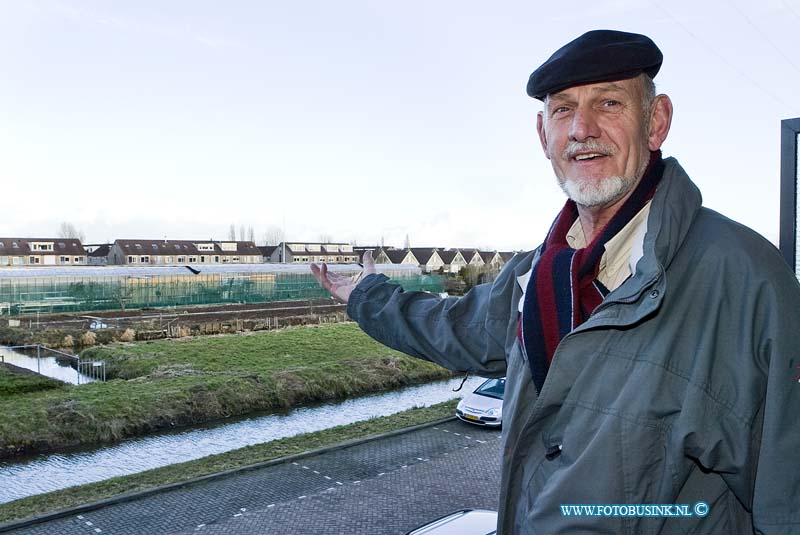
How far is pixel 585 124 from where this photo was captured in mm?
1609

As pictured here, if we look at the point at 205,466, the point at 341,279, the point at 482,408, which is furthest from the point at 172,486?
the point at 341,279

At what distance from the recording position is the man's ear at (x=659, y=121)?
65.2 inches

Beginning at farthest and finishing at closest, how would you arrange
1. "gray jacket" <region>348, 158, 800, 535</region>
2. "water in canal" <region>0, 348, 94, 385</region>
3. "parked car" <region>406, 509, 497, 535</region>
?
"water in canal" <region>0, 348, 94, 385</region> < "parked car" <region>406, 509, 497, 535</region> < "gray jacket" <region>348, 158, 800, 535</region>

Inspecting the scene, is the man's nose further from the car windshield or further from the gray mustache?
the car windshield

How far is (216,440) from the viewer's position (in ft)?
43.5

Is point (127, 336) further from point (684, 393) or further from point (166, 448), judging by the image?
point (684, 393)

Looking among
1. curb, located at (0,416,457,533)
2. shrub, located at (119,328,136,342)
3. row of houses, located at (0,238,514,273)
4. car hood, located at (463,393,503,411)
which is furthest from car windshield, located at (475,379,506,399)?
row of houses, located at (0,238,514,273)

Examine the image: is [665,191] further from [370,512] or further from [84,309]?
[84,309]

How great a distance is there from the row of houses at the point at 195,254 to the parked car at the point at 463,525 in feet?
151

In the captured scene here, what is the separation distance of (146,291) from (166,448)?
2115 cm

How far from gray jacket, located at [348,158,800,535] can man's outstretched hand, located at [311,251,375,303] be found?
1021 millimetres

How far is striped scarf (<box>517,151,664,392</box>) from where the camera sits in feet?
4.90

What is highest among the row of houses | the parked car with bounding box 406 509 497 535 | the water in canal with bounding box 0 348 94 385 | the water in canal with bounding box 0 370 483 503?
the row of houses

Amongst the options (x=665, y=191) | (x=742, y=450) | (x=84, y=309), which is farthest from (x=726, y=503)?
(x=84, y=309)
